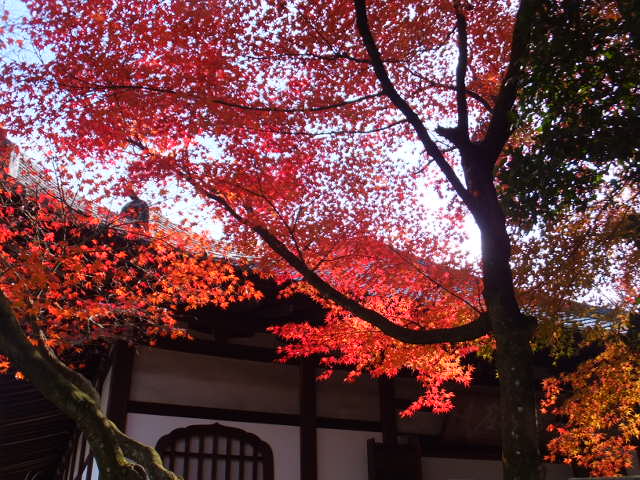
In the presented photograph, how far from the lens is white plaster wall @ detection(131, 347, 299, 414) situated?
895 centimetres

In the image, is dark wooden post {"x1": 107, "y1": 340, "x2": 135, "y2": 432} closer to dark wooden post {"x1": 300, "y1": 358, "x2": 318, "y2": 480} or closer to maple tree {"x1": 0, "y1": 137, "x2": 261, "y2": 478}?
maple tree {"x1": 0, "y1": 137, "x2": 261, "y2": 478}

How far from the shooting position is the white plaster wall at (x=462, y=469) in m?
10.9

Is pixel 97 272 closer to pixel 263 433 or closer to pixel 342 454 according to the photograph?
pixel 263 433

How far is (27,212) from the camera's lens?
7844 millimetres

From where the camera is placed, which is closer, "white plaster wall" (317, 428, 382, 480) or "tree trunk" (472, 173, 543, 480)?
"tree trunk" (472, 173, 543, 480)

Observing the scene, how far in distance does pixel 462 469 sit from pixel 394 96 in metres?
7.53

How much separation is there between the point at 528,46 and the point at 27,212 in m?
6.19

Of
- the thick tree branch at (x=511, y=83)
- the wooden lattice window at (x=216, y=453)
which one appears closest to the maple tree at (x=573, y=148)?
the thick tree branch at (x=511, y=83)

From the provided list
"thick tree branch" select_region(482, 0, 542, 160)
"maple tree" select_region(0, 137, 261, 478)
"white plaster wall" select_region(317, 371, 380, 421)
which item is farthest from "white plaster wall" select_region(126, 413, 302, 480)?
"thick tree branch" select_region(482, 0, 542, 160)

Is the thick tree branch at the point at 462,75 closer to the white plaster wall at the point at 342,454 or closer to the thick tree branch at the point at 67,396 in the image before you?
the thick tree branch at the point at 67,396

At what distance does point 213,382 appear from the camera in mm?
9406

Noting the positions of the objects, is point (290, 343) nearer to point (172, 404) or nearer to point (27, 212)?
point (172, 404)

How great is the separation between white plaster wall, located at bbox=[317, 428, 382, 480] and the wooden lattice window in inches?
35.5

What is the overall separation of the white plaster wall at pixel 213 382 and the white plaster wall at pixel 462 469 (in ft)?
9.25
